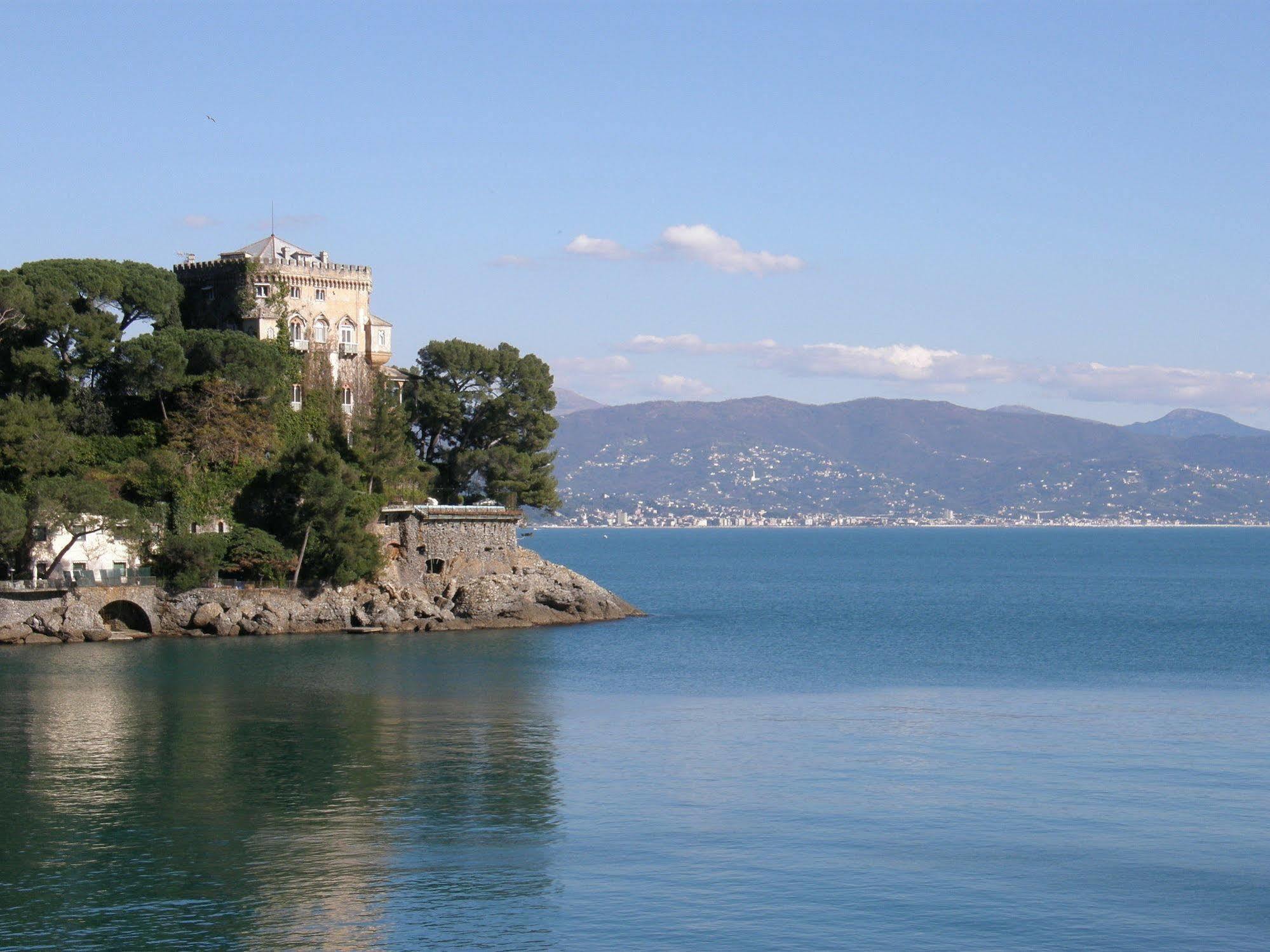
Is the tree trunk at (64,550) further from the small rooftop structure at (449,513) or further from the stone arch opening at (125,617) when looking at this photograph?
the small rooftop structure at (449,513)

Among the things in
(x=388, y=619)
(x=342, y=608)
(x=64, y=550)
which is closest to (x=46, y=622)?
(x=64, y=550)

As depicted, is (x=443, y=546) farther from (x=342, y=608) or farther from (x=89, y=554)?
(x=89, y=554)

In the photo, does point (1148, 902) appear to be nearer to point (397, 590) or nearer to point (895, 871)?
point (895, 871)

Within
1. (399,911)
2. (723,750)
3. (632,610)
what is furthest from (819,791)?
(632,610)

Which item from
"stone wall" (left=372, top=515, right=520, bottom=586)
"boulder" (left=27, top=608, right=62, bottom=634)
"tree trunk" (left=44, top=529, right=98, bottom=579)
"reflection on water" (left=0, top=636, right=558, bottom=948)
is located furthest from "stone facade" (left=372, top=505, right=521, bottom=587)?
"reflection on water" (left=0, top=636, right=558, bottom=948)

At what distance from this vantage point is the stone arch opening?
2315 inches

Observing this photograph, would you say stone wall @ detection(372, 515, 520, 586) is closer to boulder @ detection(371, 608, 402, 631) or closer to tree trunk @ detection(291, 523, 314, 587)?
boulder @ detection(371, 608, 402, 631)

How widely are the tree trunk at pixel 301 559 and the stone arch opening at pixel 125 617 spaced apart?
19.8ft

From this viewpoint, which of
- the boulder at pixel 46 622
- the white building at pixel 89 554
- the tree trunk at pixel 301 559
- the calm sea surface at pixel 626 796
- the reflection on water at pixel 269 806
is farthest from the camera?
the tree trunk at pixel 301 559

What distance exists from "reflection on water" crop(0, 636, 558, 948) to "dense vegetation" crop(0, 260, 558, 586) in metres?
11.4

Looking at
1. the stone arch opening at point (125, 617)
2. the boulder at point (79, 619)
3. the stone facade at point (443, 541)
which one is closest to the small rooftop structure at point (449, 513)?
the stone facade at point (443, 541)

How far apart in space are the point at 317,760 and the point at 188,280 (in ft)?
139

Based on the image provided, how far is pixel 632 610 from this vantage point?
237 feet

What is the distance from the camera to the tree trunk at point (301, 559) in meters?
61.4
